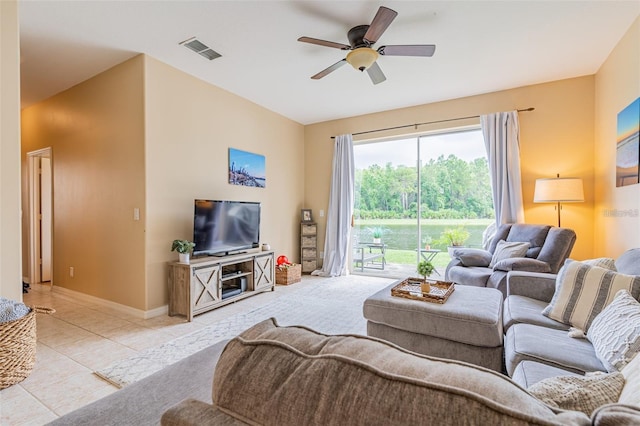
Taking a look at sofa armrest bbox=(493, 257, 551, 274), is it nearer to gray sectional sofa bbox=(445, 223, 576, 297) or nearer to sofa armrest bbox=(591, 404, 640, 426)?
gray sectional sofa bbox=(445, 223, 576, 297)

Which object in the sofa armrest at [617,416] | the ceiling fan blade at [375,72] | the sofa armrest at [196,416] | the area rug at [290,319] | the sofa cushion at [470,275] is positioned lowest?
the area rug at [290,319]

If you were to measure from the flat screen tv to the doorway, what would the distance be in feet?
10.3

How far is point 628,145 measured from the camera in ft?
9.09

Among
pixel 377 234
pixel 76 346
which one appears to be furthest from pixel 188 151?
pixel 377 234

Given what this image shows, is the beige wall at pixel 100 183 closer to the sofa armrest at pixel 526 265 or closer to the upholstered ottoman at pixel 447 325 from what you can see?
the upholstered ottoman at pixel 447 325

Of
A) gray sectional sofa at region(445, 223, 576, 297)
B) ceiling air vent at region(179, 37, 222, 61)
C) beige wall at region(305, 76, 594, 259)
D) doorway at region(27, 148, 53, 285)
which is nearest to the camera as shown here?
ceiling air vent at region(179, 37, 222, 61)

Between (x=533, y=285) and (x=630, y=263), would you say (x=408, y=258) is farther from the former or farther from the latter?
(x=630, y=263)

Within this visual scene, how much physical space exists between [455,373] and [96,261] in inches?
172

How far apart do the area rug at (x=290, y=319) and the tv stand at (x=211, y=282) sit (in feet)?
1.13

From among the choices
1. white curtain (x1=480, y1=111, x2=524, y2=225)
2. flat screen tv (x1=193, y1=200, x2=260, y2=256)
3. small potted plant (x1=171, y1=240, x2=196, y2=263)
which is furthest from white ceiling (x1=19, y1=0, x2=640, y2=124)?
small potted plant (x1=171, y1=240, x2=196, y2=263)

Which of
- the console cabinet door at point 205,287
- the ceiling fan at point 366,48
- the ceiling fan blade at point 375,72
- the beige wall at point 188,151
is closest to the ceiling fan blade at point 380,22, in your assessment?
the ceiling fan at point 366,48

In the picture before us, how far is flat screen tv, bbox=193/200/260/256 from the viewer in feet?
11.5

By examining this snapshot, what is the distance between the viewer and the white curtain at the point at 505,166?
4.08 metres

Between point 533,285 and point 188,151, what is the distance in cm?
376
